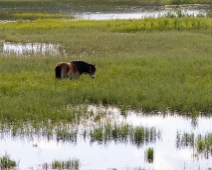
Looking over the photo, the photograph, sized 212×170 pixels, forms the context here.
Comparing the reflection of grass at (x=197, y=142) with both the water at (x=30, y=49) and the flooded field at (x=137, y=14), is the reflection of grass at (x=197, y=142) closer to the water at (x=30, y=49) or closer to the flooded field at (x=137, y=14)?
the water at (x=30, y=49)

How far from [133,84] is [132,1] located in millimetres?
42639

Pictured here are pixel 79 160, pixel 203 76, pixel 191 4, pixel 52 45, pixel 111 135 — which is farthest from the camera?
pixel 191 4

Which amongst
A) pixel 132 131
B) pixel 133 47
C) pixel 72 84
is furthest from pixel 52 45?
pixel 132 131

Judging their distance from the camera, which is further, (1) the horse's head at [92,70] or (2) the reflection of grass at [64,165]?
(1) the horse's head at [92,70]

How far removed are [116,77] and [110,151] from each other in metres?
5.24

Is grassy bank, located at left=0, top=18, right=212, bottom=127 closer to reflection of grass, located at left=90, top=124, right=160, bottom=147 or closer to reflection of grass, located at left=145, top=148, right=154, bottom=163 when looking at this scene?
reflection of grass, located at left=90, top=124, right=160, bottom=147

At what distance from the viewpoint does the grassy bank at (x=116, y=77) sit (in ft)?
39.4

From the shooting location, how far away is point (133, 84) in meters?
13.7

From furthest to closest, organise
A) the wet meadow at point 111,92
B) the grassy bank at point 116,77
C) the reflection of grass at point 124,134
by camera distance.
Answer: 1. the grassy bank at point 116,77
2. the wet meadow at point 111,92
3. the reflection of grass at point 124,134

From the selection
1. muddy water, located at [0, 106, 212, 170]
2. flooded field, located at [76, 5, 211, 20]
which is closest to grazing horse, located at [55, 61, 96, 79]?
muddy water, located at [0, 106, 212, 170]

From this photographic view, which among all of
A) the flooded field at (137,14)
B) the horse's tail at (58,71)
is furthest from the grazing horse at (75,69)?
the flooded field at (137,14)

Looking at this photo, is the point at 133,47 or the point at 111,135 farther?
the point at 133,47

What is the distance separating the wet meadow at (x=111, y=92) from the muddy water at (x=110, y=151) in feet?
0.26

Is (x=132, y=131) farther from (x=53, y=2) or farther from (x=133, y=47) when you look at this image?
(x=53, y=2)
